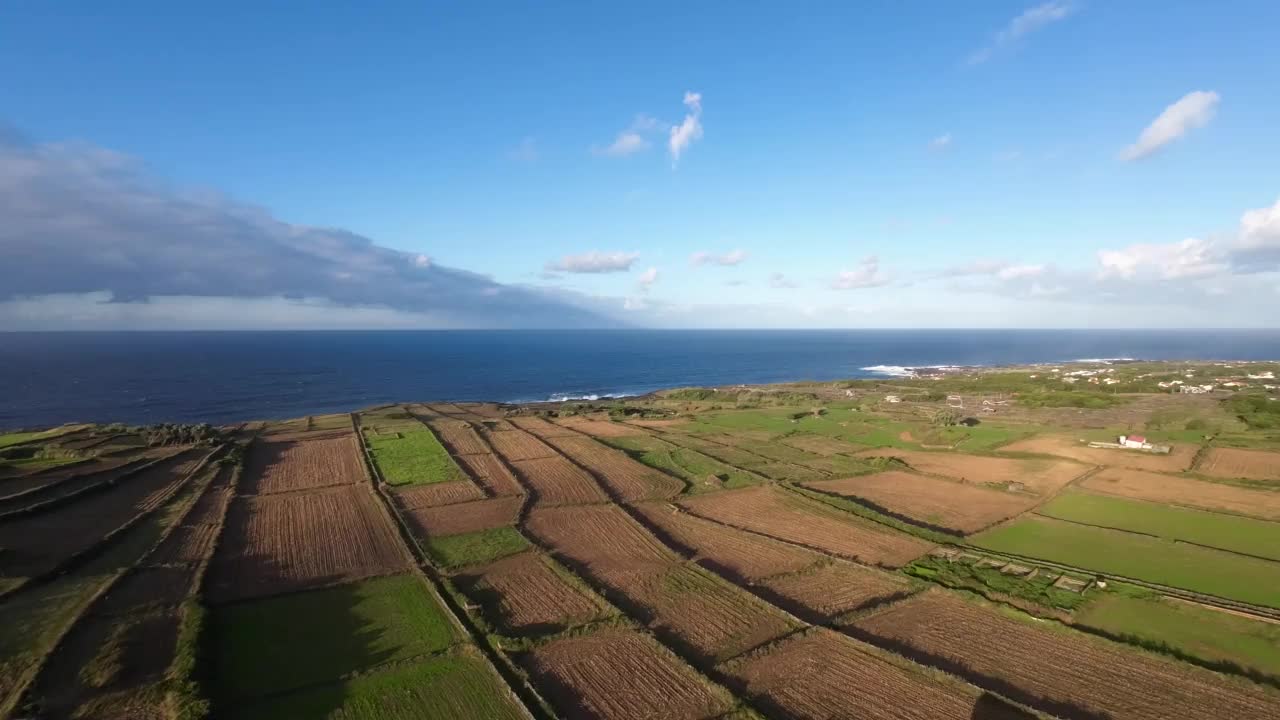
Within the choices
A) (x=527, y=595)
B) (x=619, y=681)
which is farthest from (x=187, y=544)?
(x=619, y=681)

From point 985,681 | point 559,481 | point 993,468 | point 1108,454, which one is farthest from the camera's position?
point 1108,454

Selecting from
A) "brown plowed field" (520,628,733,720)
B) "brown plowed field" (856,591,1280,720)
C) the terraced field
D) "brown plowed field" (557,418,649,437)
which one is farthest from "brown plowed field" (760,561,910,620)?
"brown plowed field" (557,418,649,437)

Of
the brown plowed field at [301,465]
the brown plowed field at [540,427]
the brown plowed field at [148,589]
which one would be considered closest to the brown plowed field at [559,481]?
the brown plowed field at [540,427]

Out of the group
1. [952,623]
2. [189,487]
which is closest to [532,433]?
[189,487]

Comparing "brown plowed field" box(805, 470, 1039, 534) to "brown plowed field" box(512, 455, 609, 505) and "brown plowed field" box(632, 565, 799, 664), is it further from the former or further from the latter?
"brown plowed field" box(632, 565, 799, 664)

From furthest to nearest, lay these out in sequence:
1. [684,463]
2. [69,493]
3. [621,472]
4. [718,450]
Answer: [718,450] → [684,463] → [621,472] → [69,493]

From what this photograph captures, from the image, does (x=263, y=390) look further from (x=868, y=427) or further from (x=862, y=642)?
(x=862, y=642)

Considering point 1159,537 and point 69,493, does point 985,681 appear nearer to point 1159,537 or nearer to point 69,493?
point 1159,537
